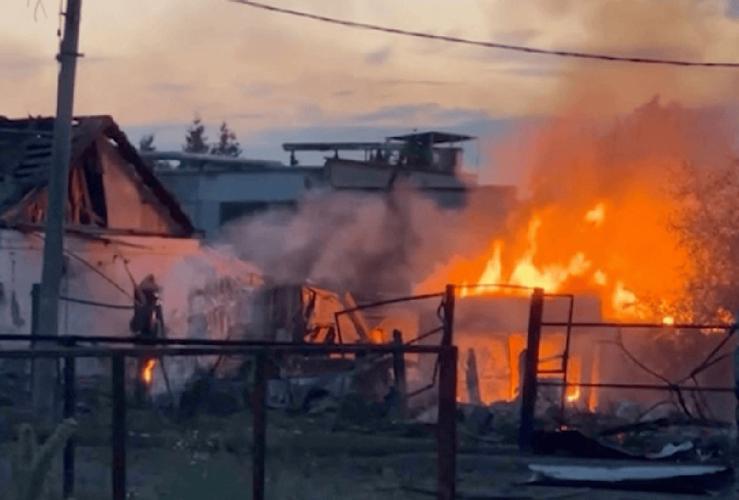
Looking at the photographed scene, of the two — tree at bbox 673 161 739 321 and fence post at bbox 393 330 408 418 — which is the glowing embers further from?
fence post at bbox 393 330 408 418

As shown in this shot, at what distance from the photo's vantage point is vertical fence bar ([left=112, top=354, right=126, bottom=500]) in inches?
A: 360

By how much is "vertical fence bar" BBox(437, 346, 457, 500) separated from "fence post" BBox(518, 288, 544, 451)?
318 inches

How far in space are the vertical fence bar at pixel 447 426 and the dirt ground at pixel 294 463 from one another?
2.49m

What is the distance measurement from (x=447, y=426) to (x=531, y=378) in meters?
8.26

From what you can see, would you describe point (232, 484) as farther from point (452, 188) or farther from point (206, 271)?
point (452, 188)

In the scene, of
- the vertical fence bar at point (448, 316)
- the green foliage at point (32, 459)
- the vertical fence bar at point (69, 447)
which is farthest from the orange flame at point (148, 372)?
the green foliage at point (32, 459)

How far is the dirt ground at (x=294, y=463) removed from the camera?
12.7 m

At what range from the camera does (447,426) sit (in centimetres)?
977

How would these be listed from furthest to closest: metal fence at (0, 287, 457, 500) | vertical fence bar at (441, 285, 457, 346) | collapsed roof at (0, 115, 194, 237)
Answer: collapsed roof at (0, 115, 194, 237)
vertical fence bar at (441, 285, 457, 346)
metal fence at (0, 287, 457, 500)

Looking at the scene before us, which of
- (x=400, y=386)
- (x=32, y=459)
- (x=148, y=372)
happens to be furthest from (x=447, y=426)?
(x=148, y=372)

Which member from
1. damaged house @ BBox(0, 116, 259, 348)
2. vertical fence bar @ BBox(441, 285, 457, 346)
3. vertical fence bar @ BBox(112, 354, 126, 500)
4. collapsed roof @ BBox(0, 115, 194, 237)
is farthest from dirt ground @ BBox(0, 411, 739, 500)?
collapsed roof @ BBox(0, 115, 194, 237)

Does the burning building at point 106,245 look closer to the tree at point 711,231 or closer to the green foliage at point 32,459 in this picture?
the tree at point 711,231

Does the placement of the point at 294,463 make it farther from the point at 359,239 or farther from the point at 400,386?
the point at 359,239

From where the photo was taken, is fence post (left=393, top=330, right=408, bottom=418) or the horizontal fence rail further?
fence post (left=393, top=330, right=408, bottom=418)
